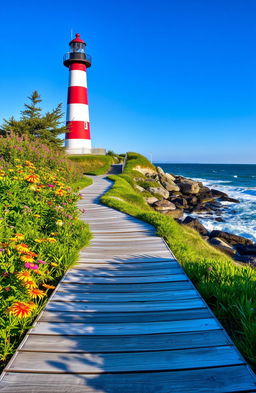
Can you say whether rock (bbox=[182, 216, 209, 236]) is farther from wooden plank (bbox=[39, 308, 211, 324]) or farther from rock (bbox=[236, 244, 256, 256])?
wooden plank (bbox=[39, 308, 211, 324])

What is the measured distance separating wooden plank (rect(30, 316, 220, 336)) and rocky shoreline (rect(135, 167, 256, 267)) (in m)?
5.20

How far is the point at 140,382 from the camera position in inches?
70.8

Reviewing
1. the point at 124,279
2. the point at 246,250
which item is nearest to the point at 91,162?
the point at 246,250

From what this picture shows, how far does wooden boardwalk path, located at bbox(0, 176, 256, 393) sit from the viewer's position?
180 cm

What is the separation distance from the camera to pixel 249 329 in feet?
7.30

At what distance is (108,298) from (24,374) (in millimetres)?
1194

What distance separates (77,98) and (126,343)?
96.8 feet

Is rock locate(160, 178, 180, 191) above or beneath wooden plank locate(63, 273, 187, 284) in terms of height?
above

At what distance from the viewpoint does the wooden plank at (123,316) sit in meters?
2.51

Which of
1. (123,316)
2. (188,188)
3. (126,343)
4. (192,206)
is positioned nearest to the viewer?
(126,343)

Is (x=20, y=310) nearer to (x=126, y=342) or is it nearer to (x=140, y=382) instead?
(x=126, y=342)

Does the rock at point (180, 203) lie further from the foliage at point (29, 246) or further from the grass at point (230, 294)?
the grass at point (230, 294)

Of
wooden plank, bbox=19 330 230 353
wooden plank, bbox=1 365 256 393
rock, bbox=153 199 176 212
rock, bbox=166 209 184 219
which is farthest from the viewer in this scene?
rock, bbox=153 199 176 212

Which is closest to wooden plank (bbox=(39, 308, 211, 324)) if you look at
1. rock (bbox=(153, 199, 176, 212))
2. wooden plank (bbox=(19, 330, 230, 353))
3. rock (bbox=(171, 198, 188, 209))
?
wooden plank (bbox=(19, 330, 230, 353))
